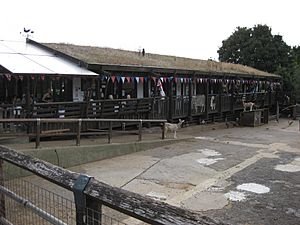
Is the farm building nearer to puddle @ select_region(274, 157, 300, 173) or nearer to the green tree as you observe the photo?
puddle @ select_region(274, 157, 300, 173)

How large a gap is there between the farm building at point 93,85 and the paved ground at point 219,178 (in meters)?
2.65

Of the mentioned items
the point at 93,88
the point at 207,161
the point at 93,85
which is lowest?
the point at 207,161

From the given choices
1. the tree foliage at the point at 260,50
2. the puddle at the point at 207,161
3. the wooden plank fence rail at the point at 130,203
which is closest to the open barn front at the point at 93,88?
the puddle at the point at 207,161

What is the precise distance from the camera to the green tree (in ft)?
130

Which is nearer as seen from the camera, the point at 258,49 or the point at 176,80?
the point at 176,80

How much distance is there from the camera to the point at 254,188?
928 centimetres

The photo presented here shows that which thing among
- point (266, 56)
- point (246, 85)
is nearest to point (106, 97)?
point (246, 85)

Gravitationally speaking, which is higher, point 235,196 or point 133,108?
point 133,108

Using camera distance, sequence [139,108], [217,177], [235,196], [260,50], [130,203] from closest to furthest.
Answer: [130,203] → [235,196] → [217,177] → [139,108] → [260,50]

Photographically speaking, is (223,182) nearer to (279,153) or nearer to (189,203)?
(189,203)

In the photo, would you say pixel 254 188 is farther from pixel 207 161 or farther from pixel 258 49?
pixel 258 49

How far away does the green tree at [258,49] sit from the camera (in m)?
39.5

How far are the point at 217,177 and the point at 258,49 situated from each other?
32.6 meters

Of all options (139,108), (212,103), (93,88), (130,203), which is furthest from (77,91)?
(130,203)
